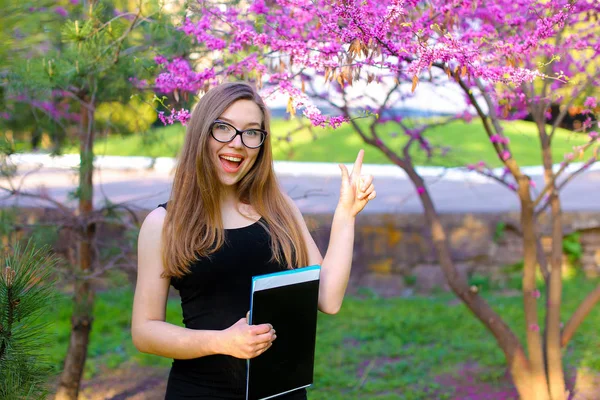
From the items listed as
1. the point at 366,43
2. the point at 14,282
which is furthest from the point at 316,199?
the point at 14,282

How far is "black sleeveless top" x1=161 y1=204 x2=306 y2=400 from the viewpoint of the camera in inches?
72.7

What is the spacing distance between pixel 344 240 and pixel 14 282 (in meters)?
0.82

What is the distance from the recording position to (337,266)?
190cm

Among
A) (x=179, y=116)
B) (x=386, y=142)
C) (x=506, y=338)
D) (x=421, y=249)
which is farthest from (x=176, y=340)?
(x=386, y=142)

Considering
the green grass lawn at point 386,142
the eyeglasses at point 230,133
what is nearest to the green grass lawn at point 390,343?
the eyeglasses at point 230,133

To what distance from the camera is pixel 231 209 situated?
200 centimetres

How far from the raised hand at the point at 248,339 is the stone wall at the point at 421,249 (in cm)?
447

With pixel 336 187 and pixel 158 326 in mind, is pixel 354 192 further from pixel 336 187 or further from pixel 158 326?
pixel 336 187

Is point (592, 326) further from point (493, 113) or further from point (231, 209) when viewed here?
point (231, 209)

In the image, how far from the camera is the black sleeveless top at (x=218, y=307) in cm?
185

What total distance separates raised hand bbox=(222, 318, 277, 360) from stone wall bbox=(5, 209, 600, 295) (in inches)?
176

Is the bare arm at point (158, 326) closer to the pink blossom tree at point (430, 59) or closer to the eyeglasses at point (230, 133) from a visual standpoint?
the eyeglasses at point (230, 133)

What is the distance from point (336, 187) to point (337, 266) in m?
6.80

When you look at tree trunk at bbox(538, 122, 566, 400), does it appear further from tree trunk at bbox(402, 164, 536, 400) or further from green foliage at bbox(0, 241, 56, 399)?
green foliage at bbox(0, 241, 56, 399)
